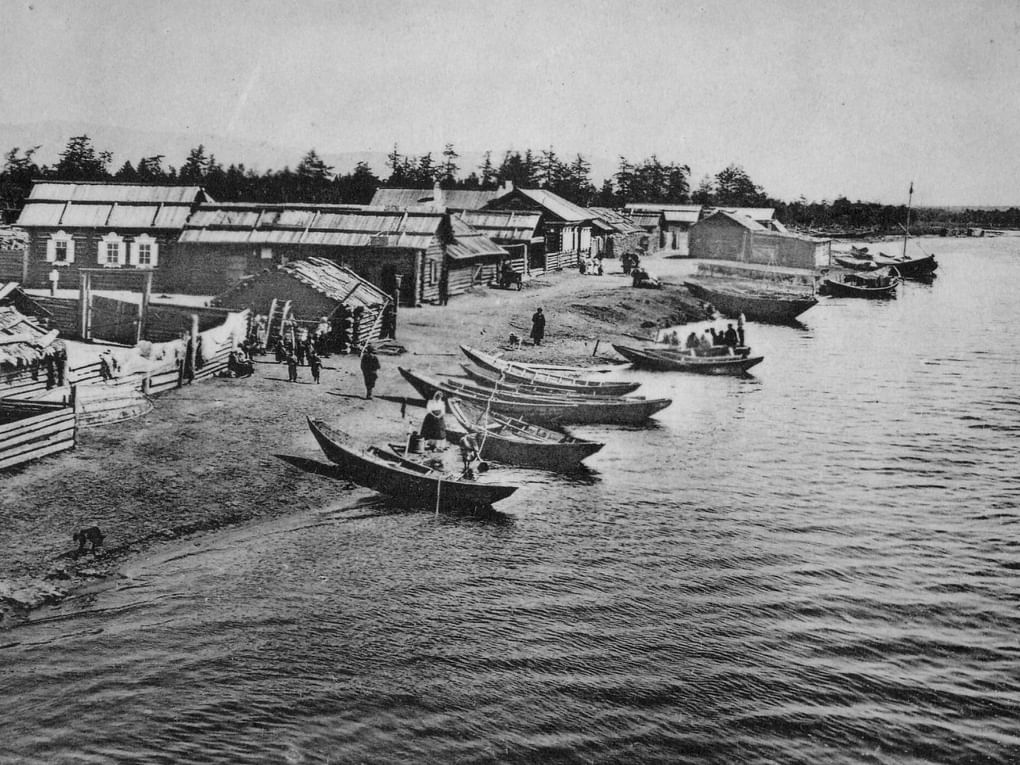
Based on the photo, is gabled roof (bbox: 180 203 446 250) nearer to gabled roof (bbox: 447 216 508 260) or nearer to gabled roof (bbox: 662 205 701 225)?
gabled roof (bbox: 447 216 508 260)

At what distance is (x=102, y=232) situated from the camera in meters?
44.6

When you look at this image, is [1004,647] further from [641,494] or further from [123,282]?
[123,282]

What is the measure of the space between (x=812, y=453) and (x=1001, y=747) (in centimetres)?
1395

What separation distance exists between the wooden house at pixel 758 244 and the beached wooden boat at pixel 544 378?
57477mm

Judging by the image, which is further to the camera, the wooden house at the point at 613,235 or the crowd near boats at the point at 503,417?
the wooden house at the point at 613,235

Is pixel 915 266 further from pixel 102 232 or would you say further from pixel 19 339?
pixel 19 339

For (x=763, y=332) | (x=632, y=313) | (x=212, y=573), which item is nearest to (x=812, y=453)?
(x=212, y=573)

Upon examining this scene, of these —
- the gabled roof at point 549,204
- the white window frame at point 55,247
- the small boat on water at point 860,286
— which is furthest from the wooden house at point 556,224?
the white window frame at point 55,247

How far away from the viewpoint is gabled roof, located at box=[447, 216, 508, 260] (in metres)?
45.9

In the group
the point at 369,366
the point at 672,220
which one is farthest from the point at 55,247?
the point at 672,220

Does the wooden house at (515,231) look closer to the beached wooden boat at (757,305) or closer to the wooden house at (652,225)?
the beached wooden boat at (757,305)

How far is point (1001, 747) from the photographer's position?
39.7ft

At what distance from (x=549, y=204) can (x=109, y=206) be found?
113 ft

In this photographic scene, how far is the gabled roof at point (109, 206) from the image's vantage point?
44.2m
